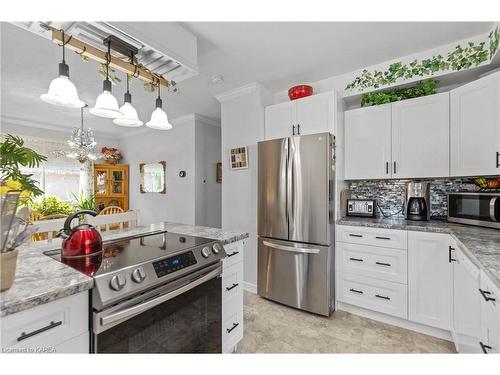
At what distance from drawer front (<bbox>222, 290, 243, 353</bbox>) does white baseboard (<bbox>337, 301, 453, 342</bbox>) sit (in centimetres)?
124

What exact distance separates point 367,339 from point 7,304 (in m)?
2.30

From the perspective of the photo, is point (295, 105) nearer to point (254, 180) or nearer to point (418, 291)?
point (254, 180)

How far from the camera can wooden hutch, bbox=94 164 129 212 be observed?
5.02 m

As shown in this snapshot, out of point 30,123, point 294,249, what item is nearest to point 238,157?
point 294,249

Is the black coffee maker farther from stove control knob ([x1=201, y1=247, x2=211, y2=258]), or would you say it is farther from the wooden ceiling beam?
the wooden ceiling beam

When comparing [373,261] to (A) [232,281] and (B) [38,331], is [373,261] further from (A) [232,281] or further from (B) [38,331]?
(B) [38,331]

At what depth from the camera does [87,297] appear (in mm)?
879

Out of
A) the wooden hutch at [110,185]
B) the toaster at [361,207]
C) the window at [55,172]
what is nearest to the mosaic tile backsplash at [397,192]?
the toaster at [361,207]

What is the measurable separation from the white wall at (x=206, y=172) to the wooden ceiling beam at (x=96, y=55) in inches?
96.2

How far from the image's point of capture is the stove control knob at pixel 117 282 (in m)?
0.90

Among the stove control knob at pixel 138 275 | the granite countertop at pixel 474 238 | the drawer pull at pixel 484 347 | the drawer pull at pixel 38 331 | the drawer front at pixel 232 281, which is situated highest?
the granite countertop at pixel 474 238

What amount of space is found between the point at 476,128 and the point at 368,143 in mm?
831

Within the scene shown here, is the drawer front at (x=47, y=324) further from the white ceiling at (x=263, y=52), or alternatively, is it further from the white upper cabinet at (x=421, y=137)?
the white upper cabinet at (x=421, y=137)

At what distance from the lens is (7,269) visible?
2.52ft
